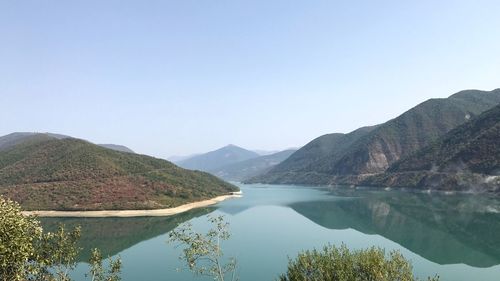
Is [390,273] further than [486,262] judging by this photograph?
No

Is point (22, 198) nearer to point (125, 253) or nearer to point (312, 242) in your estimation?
point (125, 253)

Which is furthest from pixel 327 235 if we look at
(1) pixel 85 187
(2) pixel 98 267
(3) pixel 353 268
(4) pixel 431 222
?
(1) pixel 85 187

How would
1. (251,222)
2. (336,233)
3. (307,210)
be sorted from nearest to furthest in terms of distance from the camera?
1. (336,233)
2. (251,222)
3. (307,210)

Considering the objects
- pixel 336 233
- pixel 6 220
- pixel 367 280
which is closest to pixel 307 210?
pixel 336 233

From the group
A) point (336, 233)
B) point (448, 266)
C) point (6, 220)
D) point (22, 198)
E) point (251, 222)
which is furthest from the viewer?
point (22, 198)

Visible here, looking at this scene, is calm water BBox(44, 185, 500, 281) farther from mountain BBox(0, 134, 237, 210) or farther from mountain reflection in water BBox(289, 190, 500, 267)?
mountain BBox(0, 134, 237, 210)

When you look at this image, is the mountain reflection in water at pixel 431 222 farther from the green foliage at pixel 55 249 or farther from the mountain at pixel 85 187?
the green foliage at pixel 55 249

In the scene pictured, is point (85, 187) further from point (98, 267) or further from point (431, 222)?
point (98, 267)
